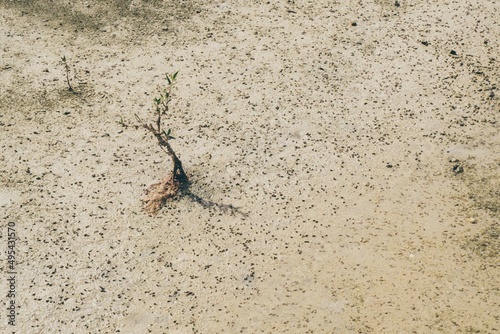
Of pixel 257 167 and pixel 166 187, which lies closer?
pixel 166 187

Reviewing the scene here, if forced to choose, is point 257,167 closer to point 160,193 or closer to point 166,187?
point 166,187

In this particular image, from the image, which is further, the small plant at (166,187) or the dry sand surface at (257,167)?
the small plant at (166,187)

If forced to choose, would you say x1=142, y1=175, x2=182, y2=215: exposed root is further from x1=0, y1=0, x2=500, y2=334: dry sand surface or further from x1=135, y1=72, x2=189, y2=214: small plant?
x1=0, y1=0, x2=500, y2=334: dry sand surface

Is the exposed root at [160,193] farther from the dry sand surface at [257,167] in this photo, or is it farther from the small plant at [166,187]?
the dry sand surface at [257,167]

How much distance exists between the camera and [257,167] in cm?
672

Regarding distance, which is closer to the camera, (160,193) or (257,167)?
(160,193)

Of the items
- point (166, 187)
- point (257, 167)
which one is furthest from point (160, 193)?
point (257, 167)

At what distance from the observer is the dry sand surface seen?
207 inches

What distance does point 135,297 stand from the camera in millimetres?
5352

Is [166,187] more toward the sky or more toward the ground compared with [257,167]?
more toward the ground

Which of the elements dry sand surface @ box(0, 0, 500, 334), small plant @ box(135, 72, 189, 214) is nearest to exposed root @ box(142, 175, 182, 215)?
small plant @ box(135, 72, 189, 214)

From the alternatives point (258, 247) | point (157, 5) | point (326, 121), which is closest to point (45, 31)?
point (157, 5)

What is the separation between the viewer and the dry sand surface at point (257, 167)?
5.26m

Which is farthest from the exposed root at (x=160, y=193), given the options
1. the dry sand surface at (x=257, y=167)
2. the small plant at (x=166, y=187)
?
the dry sand surface at (x=257, y=167)
